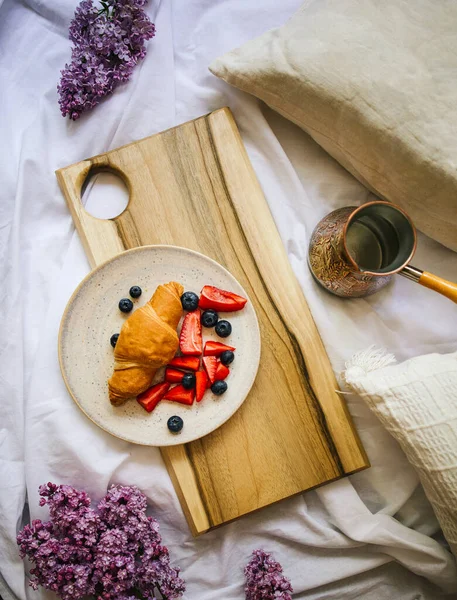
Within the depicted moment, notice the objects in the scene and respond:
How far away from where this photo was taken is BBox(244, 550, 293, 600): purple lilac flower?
1.31 metres

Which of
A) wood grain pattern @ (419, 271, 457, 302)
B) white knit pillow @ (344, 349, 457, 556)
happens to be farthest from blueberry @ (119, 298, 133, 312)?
wood grain pattern @ (419, 271, 457, 302)

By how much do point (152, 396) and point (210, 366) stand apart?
0.61ft

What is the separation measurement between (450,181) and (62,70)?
1.20m

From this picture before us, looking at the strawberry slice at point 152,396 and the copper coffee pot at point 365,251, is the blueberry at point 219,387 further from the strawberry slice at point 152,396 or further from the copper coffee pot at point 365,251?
the copper coffee pot at point 365,251

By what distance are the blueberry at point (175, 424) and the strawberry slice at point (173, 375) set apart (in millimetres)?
104

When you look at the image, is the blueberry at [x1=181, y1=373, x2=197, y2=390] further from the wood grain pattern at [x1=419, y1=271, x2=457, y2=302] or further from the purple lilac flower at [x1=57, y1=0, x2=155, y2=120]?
the purple lilac flower at [x1=57, y1=0, x2=155, y2=120]

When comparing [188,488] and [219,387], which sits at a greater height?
[219,387]

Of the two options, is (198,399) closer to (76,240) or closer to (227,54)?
(76,240)

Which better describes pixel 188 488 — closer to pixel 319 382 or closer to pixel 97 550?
pixel 97 550

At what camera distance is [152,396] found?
1.31m

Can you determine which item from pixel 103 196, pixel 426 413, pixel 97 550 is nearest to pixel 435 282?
pixel 426 413

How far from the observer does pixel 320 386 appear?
140cm

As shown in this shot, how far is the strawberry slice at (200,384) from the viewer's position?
52.1 inches

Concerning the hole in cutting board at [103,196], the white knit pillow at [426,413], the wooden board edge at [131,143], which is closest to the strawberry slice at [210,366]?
the white knit pillow at [426,413]
